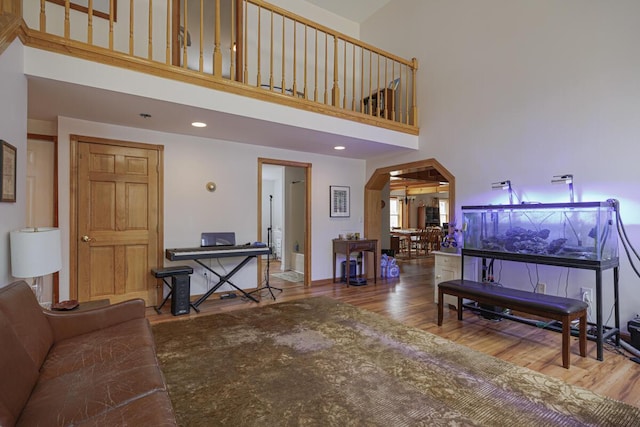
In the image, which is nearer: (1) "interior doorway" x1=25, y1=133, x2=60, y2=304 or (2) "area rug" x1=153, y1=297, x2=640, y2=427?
(2) "area rug" x1=153, y1=297, x2=640, y2=427

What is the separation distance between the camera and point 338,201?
5.80 meters

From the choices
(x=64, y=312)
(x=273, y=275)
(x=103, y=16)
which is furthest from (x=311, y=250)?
(x=103, y=16)

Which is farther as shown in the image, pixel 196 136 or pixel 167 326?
pixel 196 136

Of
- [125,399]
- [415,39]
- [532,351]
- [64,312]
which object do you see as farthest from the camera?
[415,39]

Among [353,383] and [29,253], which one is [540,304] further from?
[29,253]

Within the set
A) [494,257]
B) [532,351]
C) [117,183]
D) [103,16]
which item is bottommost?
[532,351]

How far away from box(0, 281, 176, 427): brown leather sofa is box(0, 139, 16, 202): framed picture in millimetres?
671

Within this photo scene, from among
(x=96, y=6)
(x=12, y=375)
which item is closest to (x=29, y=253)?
(x=12, y=375)

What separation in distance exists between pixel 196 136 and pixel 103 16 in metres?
1.73

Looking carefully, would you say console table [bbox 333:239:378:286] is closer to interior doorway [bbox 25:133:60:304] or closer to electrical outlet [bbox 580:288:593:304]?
electrical outlet [bbox 580:288:593:304]

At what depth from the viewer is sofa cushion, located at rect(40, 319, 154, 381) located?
65.9 inches

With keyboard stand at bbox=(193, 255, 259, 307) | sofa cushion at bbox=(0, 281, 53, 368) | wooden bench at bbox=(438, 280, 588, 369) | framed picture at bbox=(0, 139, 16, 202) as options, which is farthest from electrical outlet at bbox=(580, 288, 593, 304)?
framed picture at bbox=(0, 139, 16, 202)

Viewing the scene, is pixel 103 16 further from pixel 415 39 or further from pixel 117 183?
pixel 415 39

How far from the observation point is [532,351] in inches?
111
